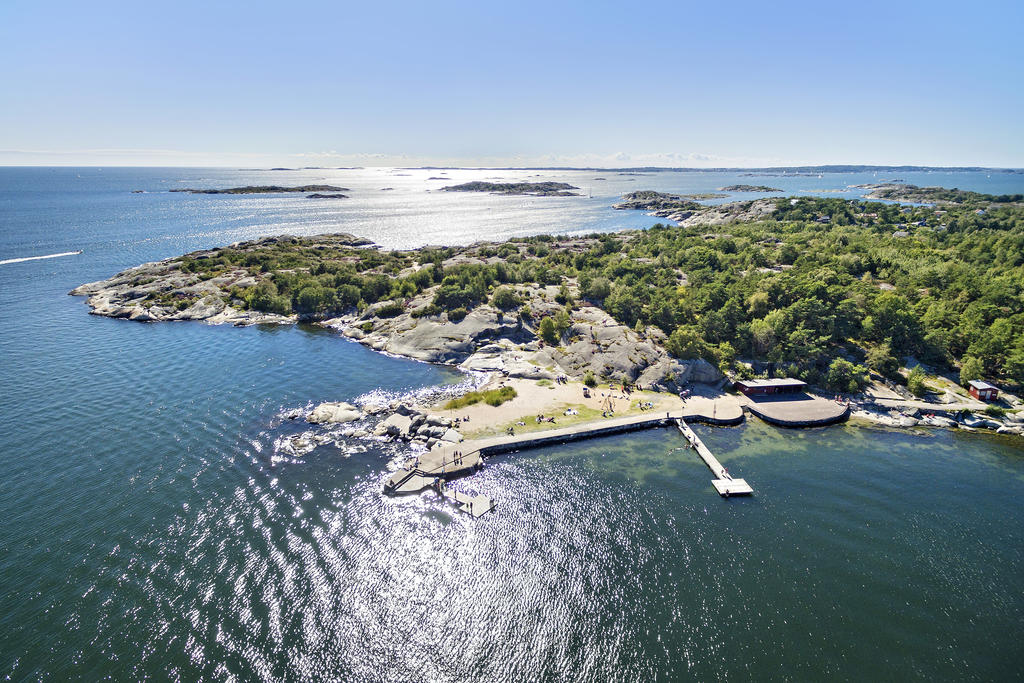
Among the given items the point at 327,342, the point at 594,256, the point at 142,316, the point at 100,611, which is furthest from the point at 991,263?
the point at 142,316

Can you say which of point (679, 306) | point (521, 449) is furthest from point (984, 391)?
point (521, 449)

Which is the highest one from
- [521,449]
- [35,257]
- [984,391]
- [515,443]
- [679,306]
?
[35,257]

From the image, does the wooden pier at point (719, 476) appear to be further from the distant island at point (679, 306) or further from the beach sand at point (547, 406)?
the distant island at point (679, 306)

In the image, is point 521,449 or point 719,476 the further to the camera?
point 521,449

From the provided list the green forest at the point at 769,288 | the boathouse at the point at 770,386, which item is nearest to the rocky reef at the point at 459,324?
the green forest at the point at 769,288

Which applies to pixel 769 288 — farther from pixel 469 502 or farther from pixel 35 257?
pixel 35 257

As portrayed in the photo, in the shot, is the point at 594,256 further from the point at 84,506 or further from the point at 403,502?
the point at 84,506

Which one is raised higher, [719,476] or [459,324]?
[459,324]
